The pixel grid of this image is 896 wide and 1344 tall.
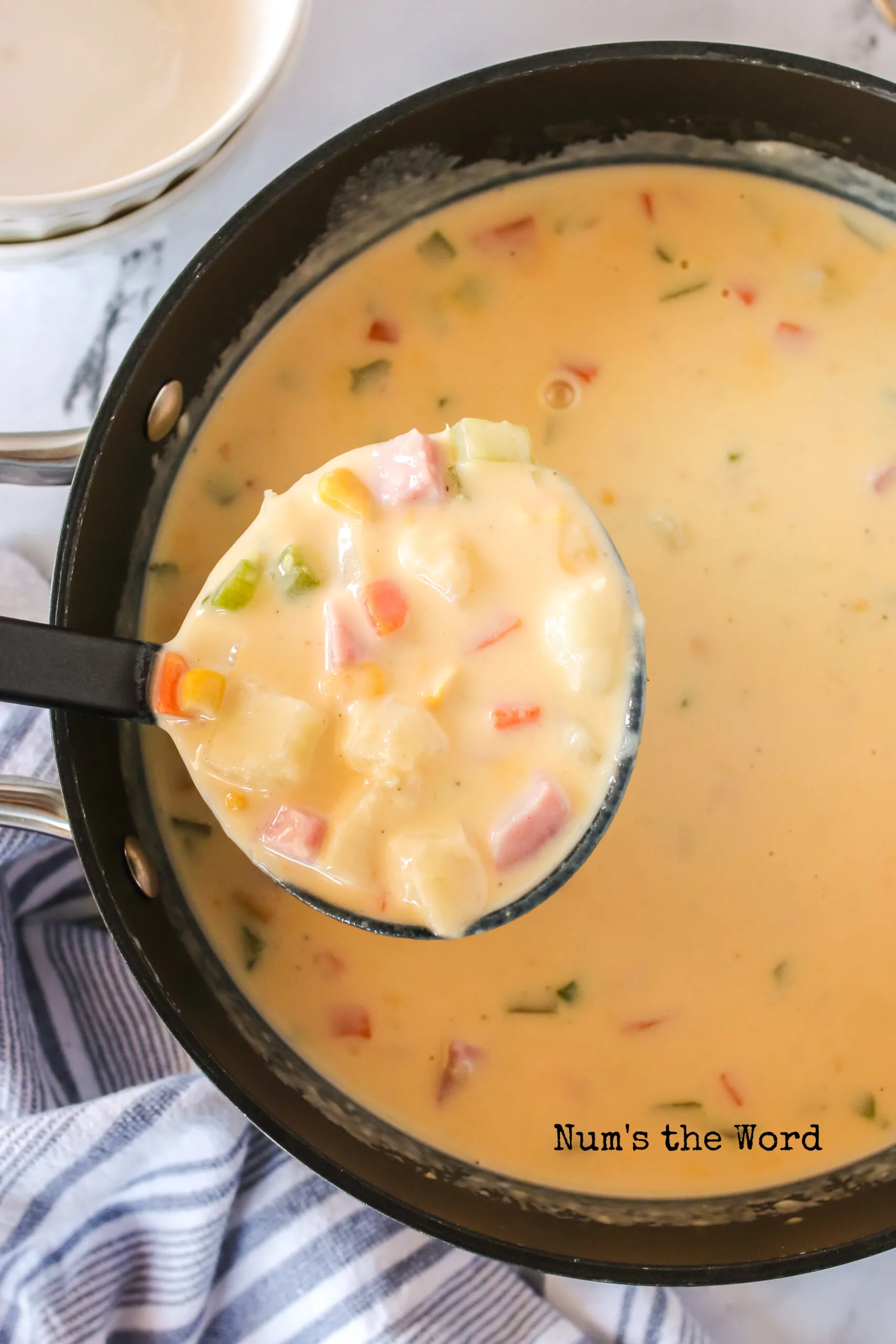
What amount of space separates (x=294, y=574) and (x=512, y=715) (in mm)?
305

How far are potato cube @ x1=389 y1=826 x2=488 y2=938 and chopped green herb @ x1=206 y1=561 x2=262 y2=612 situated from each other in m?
0.33

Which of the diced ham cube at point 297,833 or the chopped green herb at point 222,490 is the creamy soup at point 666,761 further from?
the diced ham cube at point 297,833

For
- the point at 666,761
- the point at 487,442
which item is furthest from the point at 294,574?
the point at 666,761

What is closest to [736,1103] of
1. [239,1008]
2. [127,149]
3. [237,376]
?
[239,1008]

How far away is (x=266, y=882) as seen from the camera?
1.83 m

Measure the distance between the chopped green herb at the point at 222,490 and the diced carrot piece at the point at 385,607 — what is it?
495mm

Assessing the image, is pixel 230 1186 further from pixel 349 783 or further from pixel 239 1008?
pixel 349 783

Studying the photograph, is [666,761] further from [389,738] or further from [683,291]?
[683,291]

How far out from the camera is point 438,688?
1415mm

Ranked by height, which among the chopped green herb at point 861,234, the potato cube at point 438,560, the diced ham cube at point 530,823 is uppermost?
the chopped green herb at point 861,234

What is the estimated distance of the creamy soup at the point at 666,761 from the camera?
1793 millimetres

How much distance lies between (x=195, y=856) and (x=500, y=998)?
0.50m

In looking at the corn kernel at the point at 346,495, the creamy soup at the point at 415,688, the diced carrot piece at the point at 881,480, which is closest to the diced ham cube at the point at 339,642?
the creamy soup at the point at 415,688

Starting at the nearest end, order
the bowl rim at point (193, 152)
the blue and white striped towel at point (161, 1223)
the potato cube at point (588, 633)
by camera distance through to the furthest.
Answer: the potato cube at point (588, 633) < the bowl rim at point (193, 152) < the blue and white striped towel at point (161, 1223)
